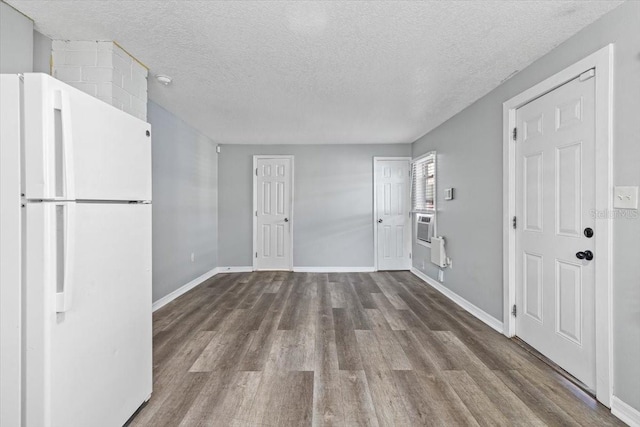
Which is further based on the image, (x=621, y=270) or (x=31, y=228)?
(x=621, y=270)

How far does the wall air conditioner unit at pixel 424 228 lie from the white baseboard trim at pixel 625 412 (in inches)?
115

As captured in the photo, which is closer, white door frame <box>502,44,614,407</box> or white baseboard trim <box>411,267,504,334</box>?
white door frame <box>502,44,614,407</box>

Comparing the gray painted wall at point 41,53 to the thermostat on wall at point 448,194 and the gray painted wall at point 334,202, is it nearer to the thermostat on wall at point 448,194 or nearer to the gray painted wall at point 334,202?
the gray painted wall at point 334,202

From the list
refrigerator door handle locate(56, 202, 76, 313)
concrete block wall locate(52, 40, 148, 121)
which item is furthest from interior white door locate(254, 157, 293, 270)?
refrigerator door handle locate(56, 202, 76, 313)

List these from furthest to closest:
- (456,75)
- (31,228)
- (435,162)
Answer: (435,162) < (456,75) < (31,228)

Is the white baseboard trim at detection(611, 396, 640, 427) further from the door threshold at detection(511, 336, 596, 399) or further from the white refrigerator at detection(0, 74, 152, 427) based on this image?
the white refrigerator at detection(0, 74, 152, 427)

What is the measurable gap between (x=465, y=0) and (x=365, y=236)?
415cm

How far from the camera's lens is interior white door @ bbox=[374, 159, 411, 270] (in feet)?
17.9

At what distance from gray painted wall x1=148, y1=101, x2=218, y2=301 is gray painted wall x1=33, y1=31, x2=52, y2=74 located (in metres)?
1.12

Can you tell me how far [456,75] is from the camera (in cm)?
263

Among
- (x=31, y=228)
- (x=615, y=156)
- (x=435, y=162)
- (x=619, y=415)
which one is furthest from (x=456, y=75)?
(x=31, y=228)

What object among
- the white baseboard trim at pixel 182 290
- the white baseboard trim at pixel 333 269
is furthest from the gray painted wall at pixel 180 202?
the white baseboard trim at pixel 333 269

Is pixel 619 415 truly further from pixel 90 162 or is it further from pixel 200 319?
pixel 200 319

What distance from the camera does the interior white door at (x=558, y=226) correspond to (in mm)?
1938
